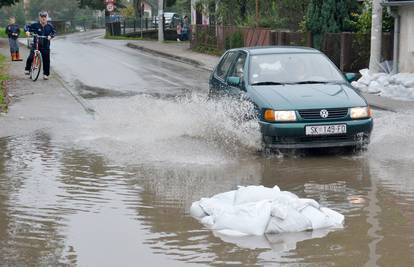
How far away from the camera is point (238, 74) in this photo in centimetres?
1097

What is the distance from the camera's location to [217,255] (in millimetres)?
5594

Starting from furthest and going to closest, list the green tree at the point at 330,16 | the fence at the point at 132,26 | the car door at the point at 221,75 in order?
the fence at the point at 132,26, the green tree at the point at 330,16, the car door at the point at 221,75

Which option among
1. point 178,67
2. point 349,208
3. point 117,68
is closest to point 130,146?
point 349,208

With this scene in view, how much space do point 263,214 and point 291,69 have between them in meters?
4.82

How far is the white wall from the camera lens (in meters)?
18.7

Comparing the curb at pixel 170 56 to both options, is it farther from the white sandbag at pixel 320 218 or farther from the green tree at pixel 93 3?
the green tree at pixel 93 3

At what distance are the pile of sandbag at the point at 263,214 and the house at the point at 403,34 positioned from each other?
42.6ft

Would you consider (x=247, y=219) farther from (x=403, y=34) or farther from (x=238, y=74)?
(x=403, y=34)

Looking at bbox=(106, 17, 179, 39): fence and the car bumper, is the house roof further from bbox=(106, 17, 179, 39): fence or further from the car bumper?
bbox=(106, 17, 179, 39): fence

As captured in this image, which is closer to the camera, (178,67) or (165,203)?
(165,203)

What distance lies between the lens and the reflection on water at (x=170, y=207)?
5.60 meters

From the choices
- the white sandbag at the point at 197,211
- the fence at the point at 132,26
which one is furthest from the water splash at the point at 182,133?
the fence at the point at 132,26

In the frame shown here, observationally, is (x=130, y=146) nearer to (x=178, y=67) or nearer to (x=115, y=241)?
(x=115, y=241)

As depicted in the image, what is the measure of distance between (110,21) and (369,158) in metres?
52.1
